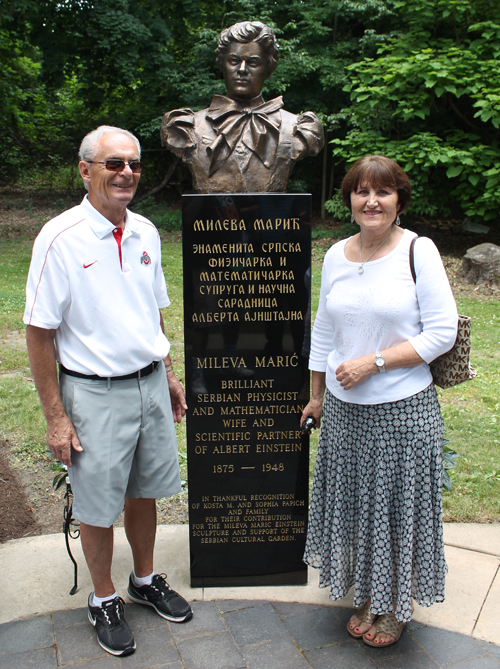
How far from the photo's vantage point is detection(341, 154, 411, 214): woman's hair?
86.2 inches

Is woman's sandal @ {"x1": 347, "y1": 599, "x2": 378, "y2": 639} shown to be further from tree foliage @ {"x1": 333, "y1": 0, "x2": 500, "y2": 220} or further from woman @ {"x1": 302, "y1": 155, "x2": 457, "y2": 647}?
tree foliage @ {"x1": 333, "y1": 0, "x2": 500, "y2": 220}

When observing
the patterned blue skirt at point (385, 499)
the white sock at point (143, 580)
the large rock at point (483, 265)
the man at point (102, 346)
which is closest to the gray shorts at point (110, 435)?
the man at point (102, 346)

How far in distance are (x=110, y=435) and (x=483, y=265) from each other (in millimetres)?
8226

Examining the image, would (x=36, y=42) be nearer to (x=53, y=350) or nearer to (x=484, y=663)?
(x=53, y=350)

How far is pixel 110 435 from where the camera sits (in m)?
2.32

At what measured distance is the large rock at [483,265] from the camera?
9.27m

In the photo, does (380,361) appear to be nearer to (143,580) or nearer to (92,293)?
(92,293)

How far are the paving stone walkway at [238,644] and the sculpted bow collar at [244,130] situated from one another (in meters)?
2.26

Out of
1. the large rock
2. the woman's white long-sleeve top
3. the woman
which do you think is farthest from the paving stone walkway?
the large rock

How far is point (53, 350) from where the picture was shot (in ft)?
7.39

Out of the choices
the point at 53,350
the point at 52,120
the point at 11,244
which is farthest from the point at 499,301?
the point at 52,120

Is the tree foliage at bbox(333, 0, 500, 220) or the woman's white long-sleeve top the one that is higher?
the tree foliage at bbox(333, 0, 500, 220)

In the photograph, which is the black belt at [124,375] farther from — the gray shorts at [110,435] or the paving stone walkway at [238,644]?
the paving stone walkway at [238,644]

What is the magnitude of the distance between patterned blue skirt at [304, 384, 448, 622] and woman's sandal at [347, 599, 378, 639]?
0.15 m
